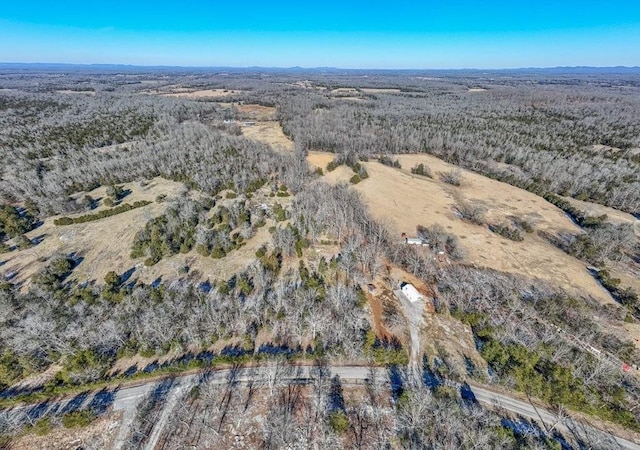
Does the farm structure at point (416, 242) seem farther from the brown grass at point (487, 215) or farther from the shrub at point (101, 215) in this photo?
the shrub at point (101, 215)

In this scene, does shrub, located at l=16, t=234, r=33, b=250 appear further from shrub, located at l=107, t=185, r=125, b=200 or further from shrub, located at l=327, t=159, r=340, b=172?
shrub, located at l=327, t=159, r=340, b=172

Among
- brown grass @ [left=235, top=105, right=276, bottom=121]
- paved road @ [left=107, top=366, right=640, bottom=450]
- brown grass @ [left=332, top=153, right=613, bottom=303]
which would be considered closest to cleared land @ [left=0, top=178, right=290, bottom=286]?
paved road @ [left=107, top=366, right=640, bottom=450]

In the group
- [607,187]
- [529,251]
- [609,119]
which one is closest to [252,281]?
[529,251]

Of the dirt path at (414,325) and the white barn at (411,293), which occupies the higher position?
the white barn at (411,293)

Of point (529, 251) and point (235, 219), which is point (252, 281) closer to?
point (235, 219)

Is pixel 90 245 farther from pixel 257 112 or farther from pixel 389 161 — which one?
pixel 257 112

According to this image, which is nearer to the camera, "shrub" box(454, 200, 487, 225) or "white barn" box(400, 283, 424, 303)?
"white barn" box(400, 283, 424, 303)


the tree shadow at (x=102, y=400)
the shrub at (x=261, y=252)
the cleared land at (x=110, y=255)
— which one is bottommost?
the tree shadow at (x=102, y=400)

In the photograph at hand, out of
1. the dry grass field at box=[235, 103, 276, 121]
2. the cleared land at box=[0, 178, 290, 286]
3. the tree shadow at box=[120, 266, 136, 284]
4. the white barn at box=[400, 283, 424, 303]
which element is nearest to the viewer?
the white barn at box=[400, 283, 424, 303]

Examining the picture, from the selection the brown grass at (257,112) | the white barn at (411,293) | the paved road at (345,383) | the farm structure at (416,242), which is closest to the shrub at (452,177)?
the farm structure at (416,242)
